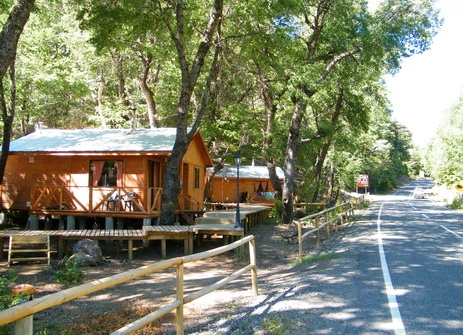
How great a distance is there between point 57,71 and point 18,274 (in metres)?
17.4

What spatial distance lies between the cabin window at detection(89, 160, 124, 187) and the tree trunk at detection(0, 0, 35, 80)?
9.16 metres

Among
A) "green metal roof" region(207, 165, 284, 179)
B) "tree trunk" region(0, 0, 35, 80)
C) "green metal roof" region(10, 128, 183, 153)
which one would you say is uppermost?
"tree trunk" region(0, 0, 35, 80)

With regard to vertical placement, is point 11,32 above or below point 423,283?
above

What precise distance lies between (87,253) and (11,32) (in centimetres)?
656

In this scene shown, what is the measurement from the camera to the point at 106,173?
17.4 m

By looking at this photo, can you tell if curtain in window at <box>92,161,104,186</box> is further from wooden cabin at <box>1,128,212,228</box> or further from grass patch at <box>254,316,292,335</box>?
grass patch at <box>254,316,292,335</box>

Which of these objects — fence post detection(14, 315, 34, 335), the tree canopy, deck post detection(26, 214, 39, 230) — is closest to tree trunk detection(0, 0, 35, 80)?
the tree canopy

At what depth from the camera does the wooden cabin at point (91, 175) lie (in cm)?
1627

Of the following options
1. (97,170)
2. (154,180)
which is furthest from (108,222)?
(154,180)

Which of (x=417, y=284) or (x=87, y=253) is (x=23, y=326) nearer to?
(x=417, y=284)

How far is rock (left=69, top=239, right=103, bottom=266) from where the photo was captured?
471 inches

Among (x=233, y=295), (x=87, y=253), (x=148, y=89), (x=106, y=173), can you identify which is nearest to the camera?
(x=233, y=295)

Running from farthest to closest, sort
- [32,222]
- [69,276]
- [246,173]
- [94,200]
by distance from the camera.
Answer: [246,173]
[94,200]
[32,222]
[69,276]

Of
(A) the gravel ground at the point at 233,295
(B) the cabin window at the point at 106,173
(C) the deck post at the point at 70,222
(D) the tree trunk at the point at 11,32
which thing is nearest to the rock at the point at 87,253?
(A) the gravel ground at the point at 233,295
